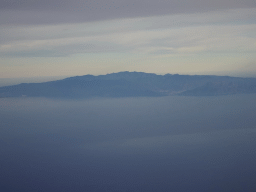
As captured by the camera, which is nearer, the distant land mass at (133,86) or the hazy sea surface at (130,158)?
the hazy sea surface at (130,158)

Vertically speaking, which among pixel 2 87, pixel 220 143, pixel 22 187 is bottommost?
pixel 22 187

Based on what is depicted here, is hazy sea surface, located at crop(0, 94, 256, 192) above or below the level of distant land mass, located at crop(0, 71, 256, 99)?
below

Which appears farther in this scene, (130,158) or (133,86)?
(133,86)

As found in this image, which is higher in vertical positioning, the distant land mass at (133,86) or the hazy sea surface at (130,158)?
the distant land mass at (133,86)

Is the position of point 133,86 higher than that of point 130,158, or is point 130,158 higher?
point 133,86

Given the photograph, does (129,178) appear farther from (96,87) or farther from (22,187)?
(96,87)

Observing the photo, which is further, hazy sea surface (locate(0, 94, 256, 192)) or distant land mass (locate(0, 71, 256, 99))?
distant land mass (locate(0, 71, 256, 99))

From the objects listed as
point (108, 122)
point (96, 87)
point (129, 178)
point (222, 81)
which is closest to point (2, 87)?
point (96, 87)

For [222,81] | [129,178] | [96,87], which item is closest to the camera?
[129,178]
